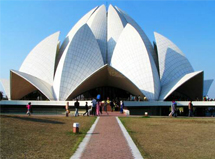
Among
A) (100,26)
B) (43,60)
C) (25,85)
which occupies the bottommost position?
(25,85)

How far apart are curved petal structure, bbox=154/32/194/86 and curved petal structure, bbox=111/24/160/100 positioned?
2179 mm

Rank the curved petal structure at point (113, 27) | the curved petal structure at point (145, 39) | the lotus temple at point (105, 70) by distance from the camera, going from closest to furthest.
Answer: the lotus temple at point (105, 70)
the curved petal structure at point (145, 39)
the curved petal structure at point (113, 27)

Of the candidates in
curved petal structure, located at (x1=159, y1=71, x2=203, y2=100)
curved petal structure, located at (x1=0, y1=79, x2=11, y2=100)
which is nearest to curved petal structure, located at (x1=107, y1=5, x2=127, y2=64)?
curved petal structure, located at (x1=159, y1=71, x2=203, y2=100)

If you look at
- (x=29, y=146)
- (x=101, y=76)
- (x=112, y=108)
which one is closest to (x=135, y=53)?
(x=101, y=76)

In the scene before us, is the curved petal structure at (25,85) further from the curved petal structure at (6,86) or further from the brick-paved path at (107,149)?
the brick-paved path at (107,149)

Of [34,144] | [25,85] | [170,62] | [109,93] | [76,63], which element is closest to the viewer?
[34,144]

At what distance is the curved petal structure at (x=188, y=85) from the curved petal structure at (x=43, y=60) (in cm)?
1323

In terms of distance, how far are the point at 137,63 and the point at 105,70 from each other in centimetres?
399

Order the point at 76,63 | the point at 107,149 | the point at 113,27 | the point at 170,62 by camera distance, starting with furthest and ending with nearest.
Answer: the point at 113,27, the point at 170,62, the point at 76,63, the point at 107,149

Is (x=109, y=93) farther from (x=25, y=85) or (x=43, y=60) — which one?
(x=25, y=85)

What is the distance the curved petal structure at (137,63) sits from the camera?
25.8 m

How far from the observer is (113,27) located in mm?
35406

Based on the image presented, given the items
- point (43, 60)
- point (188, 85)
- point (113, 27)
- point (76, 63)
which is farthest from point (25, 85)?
point (188, 85)

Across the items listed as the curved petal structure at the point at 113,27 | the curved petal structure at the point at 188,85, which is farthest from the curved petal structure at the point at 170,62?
the curved petal structure at the point at 113,27
